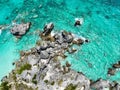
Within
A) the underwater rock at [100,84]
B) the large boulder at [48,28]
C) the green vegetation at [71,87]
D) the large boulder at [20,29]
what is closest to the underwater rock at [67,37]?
the large boulder at [48,28]

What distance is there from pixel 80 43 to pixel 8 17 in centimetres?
1753

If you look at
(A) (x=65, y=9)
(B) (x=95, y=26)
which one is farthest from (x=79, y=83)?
(A) (x=65, y=9)

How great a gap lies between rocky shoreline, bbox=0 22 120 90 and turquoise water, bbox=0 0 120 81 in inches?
65.8

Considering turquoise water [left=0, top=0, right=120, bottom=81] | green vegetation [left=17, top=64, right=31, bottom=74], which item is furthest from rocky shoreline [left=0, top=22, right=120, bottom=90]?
turquoise water [left=0, top=0, right=120, bottom=81]

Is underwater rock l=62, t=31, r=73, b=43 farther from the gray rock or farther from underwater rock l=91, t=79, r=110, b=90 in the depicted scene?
underwater rock l=91, t=79, r=110, b=90

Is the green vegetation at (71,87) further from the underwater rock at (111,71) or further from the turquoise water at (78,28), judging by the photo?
the underwater rock at (111,71)

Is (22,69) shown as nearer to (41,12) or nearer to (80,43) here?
(80,43)

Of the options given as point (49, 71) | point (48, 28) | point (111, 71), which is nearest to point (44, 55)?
point (49, 71)

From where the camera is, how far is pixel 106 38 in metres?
56.7

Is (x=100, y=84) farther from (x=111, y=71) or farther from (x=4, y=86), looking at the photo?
(x=4, y=86)

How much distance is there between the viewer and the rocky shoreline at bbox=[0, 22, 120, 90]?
49000 mm

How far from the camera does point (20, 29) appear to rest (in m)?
60.2

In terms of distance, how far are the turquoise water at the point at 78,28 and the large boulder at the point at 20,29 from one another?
844 mm

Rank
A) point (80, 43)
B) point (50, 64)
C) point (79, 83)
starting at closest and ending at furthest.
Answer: point (79, 83), point (50, 64), point (80, 43)
